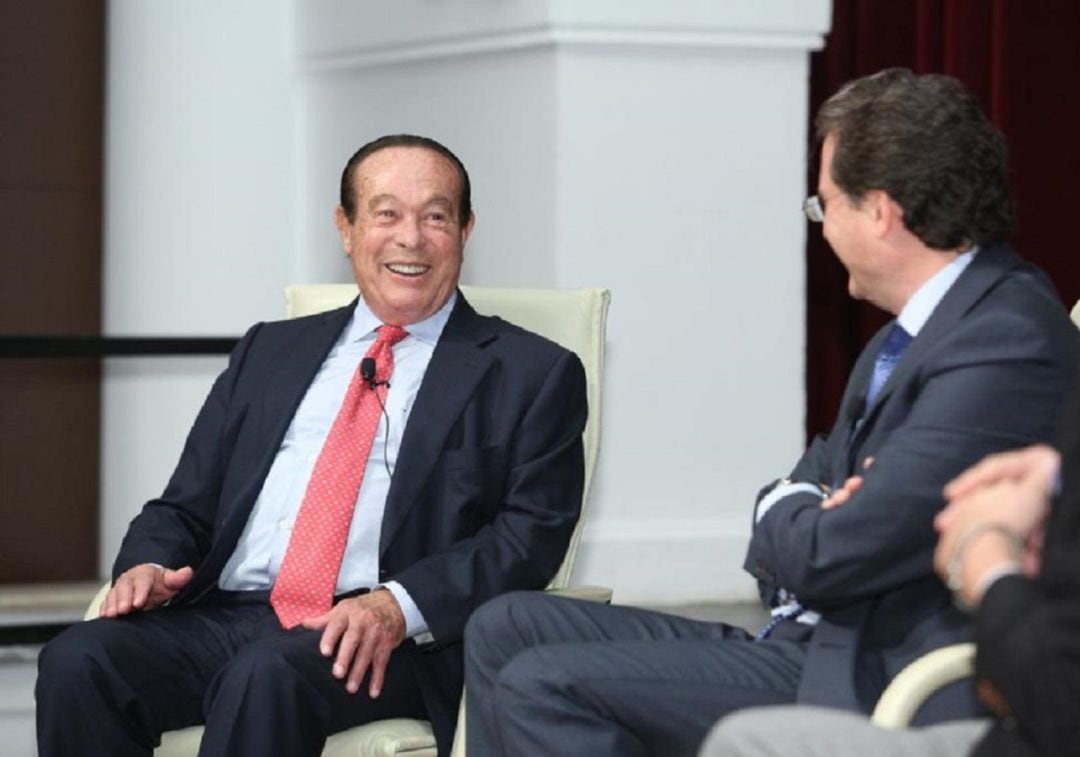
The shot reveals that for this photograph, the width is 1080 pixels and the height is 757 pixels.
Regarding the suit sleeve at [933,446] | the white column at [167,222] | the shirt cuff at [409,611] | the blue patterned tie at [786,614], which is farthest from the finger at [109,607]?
the white column at [167,222]

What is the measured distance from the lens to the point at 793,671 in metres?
2.60

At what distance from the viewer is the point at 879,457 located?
8.00 ft

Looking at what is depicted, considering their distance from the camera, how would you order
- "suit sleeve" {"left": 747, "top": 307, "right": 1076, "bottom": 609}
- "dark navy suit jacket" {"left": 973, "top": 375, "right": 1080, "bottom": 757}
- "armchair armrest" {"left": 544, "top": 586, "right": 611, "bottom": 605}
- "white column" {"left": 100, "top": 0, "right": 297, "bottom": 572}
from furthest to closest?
"white column" {"left": 100, "top": 0, "right": 297, "bottom": 572}, "armchair armrest" {"left": 544, "top": 586, "right": 611, "bottom": 605}, "suit sleeve" {"left": 747, "top": 307, "right": 1076, "bottom": 609}, "dark navy suit jacket" {"left": 973, "top": 375, "right": 1080, "bottom": 757}

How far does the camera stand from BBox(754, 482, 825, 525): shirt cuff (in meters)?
2.56

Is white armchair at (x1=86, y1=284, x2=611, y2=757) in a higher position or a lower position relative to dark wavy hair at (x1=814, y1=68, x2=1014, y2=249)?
lower

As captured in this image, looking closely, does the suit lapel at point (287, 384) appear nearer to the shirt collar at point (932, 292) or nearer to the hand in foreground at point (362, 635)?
the hand in foreground at point (362, 635)

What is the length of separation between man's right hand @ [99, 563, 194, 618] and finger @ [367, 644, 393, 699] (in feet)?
1.27

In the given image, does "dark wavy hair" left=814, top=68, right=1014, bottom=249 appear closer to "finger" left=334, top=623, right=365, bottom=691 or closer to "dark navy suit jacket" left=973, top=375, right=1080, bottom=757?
"dark navy suit jacket" left=973, top=375, right=1080, bottom=757

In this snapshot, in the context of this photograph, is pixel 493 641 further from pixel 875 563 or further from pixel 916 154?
pixel 916 154

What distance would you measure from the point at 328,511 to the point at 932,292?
1064mm

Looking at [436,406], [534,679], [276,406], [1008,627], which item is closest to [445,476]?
[436,406]

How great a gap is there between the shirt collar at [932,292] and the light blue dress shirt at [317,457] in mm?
966

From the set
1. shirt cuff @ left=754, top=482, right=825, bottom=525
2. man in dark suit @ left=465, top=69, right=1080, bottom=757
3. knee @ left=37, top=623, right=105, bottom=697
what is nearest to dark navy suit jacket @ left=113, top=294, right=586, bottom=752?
knee @ left=37, top=623, right=105, bottom=697

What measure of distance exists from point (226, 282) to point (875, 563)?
330 centimetres
